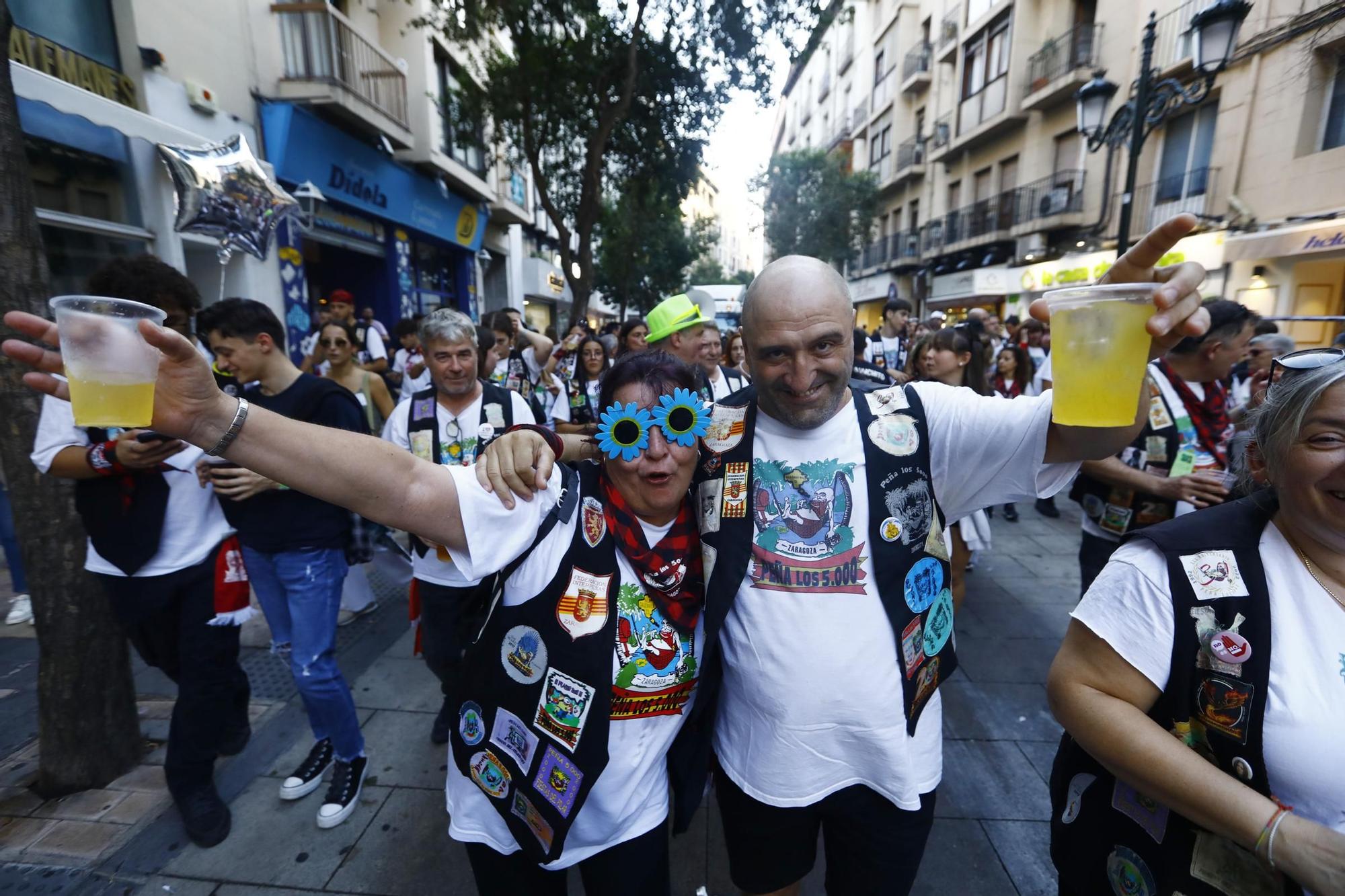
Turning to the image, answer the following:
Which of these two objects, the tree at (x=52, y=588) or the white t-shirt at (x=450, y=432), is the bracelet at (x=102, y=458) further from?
the white t-shirt at (x=450, y=432)

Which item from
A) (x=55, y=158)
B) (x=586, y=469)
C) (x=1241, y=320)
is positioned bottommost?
(x=586, y=469)

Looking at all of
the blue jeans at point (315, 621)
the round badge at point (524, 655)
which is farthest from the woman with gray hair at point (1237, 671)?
the blue jeans at point (315, 621)

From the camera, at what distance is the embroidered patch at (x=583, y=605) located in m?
1.39

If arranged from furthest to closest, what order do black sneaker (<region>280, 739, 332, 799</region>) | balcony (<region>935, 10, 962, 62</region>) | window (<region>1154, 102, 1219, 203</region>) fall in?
balcony (<region>935, 10, 962, 62</region>), window (<region>1154, 102, 1219, 203</region>), black sneaker (<region>280, 739, 332, 799</region>)

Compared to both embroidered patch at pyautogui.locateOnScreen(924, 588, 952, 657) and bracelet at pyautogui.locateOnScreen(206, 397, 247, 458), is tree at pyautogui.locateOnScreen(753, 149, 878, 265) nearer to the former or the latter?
embroidered patch at pyautogui.locateOnScreen(924, 588, 952, 657)

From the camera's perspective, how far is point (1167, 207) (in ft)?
42.8

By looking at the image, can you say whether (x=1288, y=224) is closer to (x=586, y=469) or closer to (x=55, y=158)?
(x=586, y=469)

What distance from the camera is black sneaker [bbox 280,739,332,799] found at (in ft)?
8.71

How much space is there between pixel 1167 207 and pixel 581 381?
565 inches

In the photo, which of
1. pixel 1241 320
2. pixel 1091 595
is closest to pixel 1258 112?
pixel 1241 320

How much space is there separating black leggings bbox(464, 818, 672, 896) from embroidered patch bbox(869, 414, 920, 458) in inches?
44.8

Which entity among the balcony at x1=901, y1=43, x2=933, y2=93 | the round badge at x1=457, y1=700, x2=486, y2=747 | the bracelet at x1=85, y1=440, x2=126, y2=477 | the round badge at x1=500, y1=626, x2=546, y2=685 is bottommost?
the round badge at x1=457, y1=700, x2=486, y2=747

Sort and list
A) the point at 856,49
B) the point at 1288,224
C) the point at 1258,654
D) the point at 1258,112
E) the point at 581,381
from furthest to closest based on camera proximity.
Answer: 1. the point at 856,49
2. the point at 1258,112
3. the point at 1288,224
4. the point at 581,381
5. the point at 1258,654

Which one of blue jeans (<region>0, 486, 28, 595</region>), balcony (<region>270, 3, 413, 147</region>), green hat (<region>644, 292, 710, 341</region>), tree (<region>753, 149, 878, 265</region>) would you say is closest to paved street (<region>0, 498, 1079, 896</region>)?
blue jeans (<region>0, 486, 28, 595</region>)
